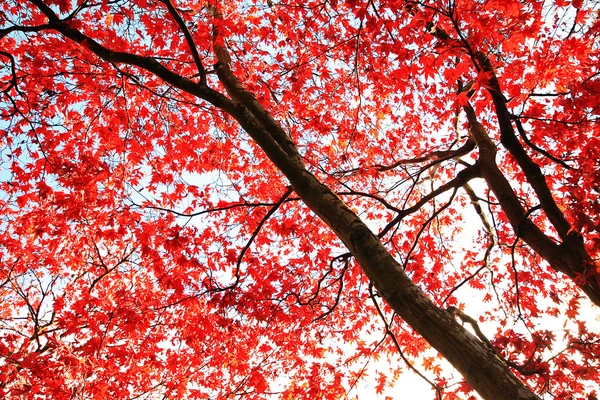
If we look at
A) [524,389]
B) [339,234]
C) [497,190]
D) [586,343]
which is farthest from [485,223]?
[524,389]

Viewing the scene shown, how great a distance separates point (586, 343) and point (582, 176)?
98.1 inches

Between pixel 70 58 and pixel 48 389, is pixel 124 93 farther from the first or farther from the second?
pixel 48 389

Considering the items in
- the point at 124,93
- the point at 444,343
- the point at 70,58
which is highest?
the point at 70,58

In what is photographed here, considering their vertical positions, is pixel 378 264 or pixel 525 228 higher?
pixel 525 228

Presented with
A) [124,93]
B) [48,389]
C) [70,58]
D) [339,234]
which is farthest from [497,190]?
[48,389]

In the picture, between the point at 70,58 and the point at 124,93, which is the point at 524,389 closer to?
the point at 124,93

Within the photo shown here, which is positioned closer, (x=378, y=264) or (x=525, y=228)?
(x=378, y=264)

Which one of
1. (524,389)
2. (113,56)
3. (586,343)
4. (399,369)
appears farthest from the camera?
(399,369)

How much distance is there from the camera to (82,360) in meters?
5.68

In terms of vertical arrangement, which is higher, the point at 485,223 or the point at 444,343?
the point at 485,223

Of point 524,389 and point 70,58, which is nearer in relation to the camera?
point 524,389

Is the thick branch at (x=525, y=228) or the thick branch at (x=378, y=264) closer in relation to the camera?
the thick branch at (x=378, y=264)

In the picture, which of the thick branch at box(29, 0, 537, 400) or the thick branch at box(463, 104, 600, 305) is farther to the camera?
the thick branch at box(463, 104, 600, 305)

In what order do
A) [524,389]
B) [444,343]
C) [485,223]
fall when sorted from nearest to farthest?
[524,389]
[444,343]
[485,223]
